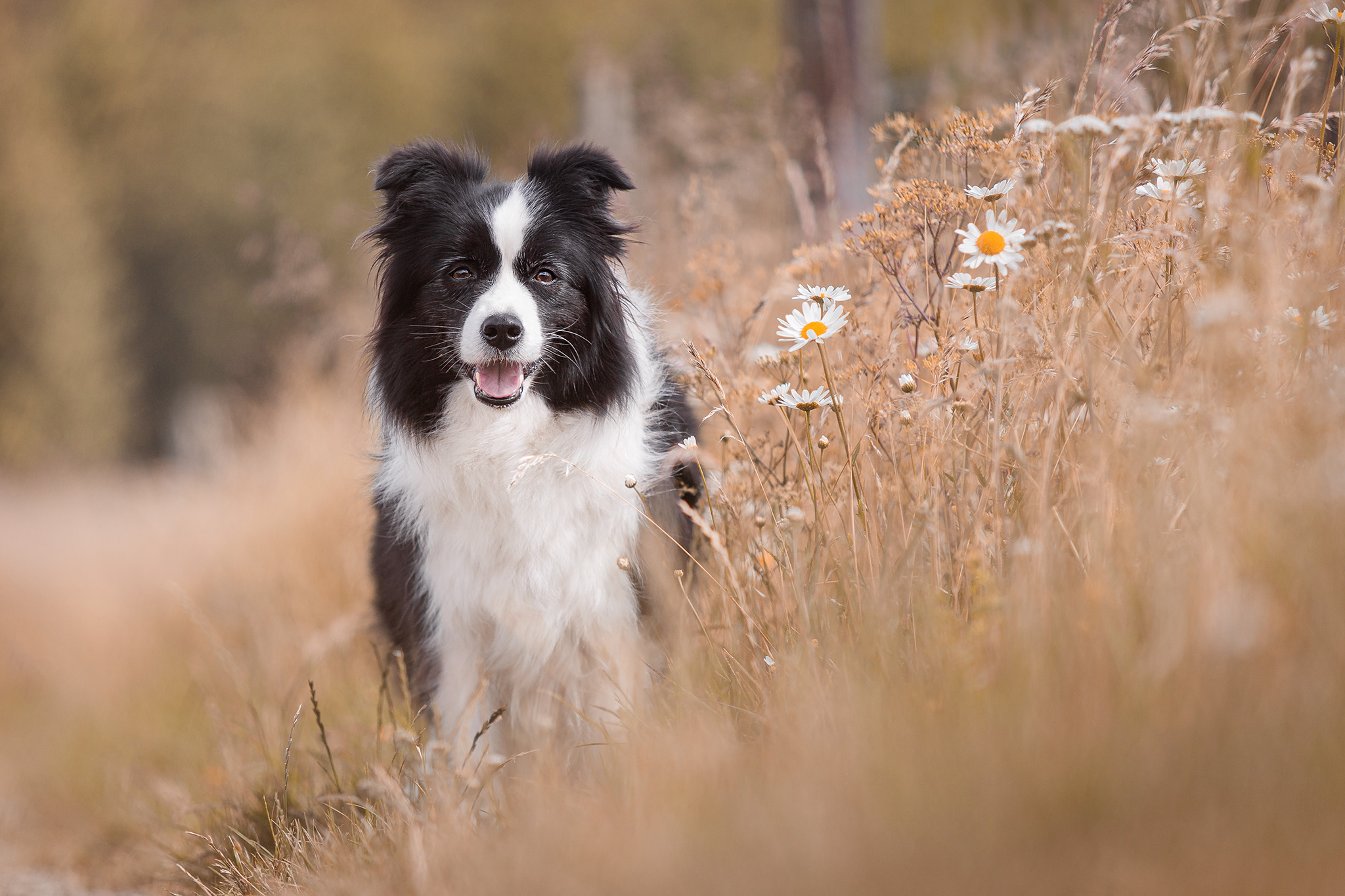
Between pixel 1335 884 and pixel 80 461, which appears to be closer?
pixel 1335 884

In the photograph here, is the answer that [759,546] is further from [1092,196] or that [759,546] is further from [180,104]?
[180,104]

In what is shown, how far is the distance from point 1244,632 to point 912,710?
55 cm

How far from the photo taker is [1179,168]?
2.24 meters

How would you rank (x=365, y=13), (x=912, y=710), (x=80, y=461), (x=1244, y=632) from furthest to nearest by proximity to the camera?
(x=365, y=13) < (x=80, y=461) < (x=912, y=710) < (x=1244, y=632)

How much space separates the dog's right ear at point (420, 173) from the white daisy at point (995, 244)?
169 centimetres

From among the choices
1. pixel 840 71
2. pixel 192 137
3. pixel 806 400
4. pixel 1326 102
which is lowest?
pixel 806 400

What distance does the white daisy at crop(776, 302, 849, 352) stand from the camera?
7.55ft

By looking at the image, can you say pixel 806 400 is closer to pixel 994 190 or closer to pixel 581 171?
pixel 994 190

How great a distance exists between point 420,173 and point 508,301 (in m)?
0.61

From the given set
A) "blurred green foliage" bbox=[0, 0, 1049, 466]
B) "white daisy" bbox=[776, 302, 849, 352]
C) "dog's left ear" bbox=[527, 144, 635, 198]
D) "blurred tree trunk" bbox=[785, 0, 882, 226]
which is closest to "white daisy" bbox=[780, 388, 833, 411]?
"white daisy" bbox=[776, 302, 849, 352]

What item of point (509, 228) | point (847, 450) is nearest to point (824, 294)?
point (847, 450)

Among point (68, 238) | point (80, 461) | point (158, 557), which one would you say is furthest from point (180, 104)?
point (158, 557)

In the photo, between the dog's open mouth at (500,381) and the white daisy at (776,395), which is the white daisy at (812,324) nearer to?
the white daisy at (776,395)

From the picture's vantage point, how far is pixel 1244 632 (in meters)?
1.39
